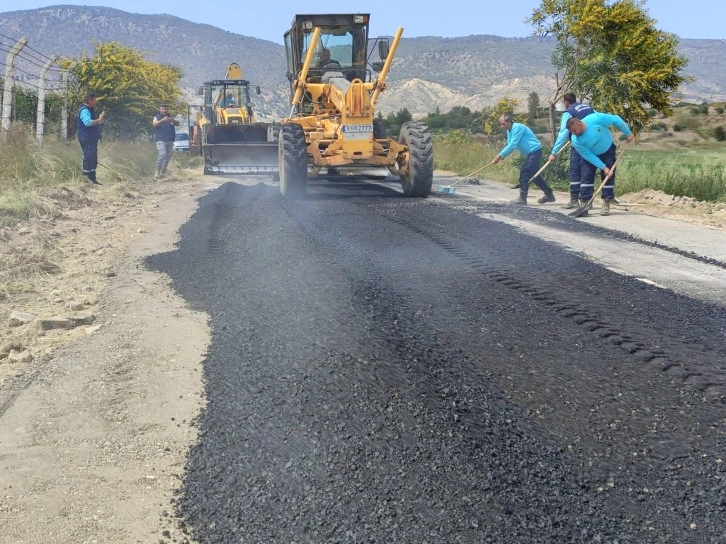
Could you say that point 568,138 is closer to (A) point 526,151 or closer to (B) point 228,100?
(A) point 526,151

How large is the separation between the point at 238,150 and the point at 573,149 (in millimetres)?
9108

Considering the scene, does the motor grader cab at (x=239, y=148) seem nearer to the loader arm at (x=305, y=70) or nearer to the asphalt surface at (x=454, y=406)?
the loader arm at (x=305, y=70)

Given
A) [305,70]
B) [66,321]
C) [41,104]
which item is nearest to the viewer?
[66,321]

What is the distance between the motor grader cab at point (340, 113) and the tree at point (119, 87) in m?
11.3

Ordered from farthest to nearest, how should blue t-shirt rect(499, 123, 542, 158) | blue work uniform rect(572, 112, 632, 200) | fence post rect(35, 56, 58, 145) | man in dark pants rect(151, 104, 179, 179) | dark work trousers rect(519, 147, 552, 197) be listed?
man in dark pants rect(151, 104, 179, 179) → fence post rect(35, 56, 58, 145) → blue t-shirt rect(499, 123, 542, 158) → dark work trousers rect(519, 147, 552, 197) → blue work uniform rect(572, 112, 632, 200)

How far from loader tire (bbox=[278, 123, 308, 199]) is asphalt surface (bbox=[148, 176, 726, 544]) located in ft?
18.0

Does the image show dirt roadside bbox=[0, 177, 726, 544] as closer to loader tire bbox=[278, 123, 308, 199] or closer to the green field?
loader tire bbox=[278, 123, 308, 199]

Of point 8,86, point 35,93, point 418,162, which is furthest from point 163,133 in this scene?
point 418,162

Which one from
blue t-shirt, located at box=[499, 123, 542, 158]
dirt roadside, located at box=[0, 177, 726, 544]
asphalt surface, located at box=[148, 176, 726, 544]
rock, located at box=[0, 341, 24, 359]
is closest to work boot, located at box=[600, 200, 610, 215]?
blue t-shirt, located at box=[499, 123, 542, 158]

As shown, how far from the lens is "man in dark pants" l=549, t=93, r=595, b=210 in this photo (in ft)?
34.3

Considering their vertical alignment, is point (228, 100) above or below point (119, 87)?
below

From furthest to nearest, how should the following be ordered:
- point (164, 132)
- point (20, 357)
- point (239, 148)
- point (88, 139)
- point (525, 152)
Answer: point (239, 148) → point (164, 132) → point (88, 139) → point (525, 152) → point (20, 357)

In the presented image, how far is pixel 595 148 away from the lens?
406 inches

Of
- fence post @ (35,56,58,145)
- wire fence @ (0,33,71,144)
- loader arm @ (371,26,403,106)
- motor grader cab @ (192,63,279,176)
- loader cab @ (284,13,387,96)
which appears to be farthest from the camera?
motor grader cab @ (192,63,279,176)
